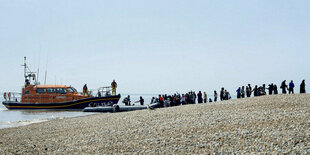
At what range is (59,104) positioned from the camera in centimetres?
3114

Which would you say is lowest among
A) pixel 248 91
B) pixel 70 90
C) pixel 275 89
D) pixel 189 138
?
pixel 189 138

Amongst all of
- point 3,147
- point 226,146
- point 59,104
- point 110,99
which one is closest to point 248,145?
point 226,146

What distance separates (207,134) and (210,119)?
257cm

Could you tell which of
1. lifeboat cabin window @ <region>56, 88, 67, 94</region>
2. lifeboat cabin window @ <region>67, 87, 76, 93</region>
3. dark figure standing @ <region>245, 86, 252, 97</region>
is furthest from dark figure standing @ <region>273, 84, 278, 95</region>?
lifeboat cabin window @ <region>56, 88, 67, 94</region>

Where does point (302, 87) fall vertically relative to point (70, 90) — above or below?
below

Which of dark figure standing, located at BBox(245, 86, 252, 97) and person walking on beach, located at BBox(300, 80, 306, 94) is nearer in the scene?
person walking on beach, located at BBox(300, 80, 306, 94)

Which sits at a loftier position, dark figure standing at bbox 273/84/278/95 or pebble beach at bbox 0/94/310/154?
dark figure standing at bbox 273/84/278/95

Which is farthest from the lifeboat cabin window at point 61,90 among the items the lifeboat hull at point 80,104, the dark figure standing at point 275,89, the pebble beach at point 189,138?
the dark figure standing at point 275,89

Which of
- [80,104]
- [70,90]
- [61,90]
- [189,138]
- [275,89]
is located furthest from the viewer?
[70,90]

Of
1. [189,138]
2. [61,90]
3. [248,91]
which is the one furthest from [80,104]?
[189,138]

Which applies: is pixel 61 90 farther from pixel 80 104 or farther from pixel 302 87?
pixel 302 87

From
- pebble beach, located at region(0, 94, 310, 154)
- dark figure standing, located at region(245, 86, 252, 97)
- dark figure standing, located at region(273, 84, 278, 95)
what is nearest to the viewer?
pebble beach, located at region(0, 94, 310, 154)

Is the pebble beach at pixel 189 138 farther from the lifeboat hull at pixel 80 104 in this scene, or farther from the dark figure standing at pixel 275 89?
the lifeboat hull at pixel 80 104

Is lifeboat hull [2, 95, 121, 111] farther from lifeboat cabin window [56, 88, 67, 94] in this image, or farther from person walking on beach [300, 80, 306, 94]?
person walking on beach [300, 80, 306, 94]
